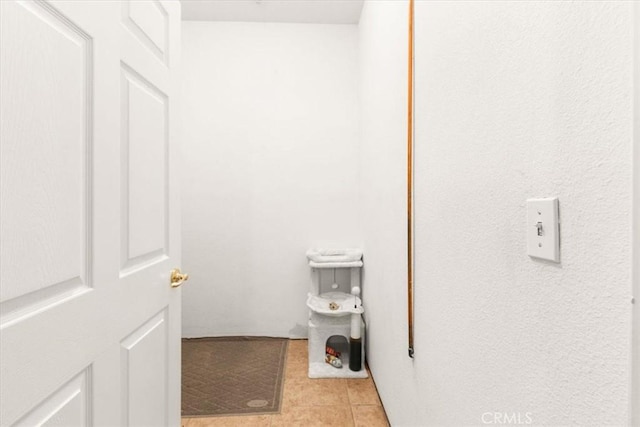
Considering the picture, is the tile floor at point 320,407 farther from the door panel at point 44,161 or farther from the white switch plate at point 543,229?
the white switch plate at point 543,229

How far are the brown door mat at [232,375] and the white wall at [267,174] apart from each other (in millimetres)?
214

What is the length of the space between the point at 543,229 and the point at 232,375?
2292 millimetres

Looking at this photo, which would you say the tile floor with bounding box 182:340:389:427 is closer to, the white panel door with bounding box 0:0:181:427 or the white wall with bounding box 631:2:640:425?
the white panel door with bounding box 0:0:181:427

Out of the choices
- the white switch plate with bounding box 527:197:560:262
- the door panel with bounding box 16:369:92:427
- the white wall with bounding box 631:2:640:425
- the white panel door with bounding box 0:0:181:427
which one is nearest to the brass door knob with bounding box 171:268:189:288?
the white panel door with bounding box 0:0:181:427

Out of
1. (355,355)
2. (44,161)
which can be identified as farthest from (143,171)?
(355,355)

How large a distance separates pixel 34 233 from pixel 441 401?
117 cm

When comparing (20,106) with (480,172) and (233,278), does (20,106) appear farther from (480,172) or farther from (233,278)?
(233,278)

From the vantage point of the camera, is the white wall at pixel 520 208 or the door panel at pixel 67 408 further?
the door panel at pixel 67 408

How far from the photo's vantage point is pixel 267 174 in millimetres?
3145

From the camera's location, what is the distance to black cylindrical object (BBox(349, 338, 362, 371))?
2.49 meters

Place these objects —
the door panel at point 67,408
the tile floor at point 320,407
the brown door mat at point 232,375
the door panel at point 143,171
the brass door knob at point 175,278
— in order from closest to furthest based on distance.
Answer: the door panel at point 67,408
the door panel at point 143,171
the brass door knob at point 175,278
the tile floor at point 320,407
the brown door mat at point 232,375

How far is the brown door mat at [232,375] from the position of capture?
207 centimetres

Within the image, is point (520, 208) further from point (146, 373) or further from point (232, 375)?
point (232, 375)

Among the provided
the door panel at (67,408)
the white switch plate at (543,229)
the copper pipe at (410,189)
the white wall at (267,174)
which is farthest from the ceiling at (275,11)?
the door panel at (67,408)
